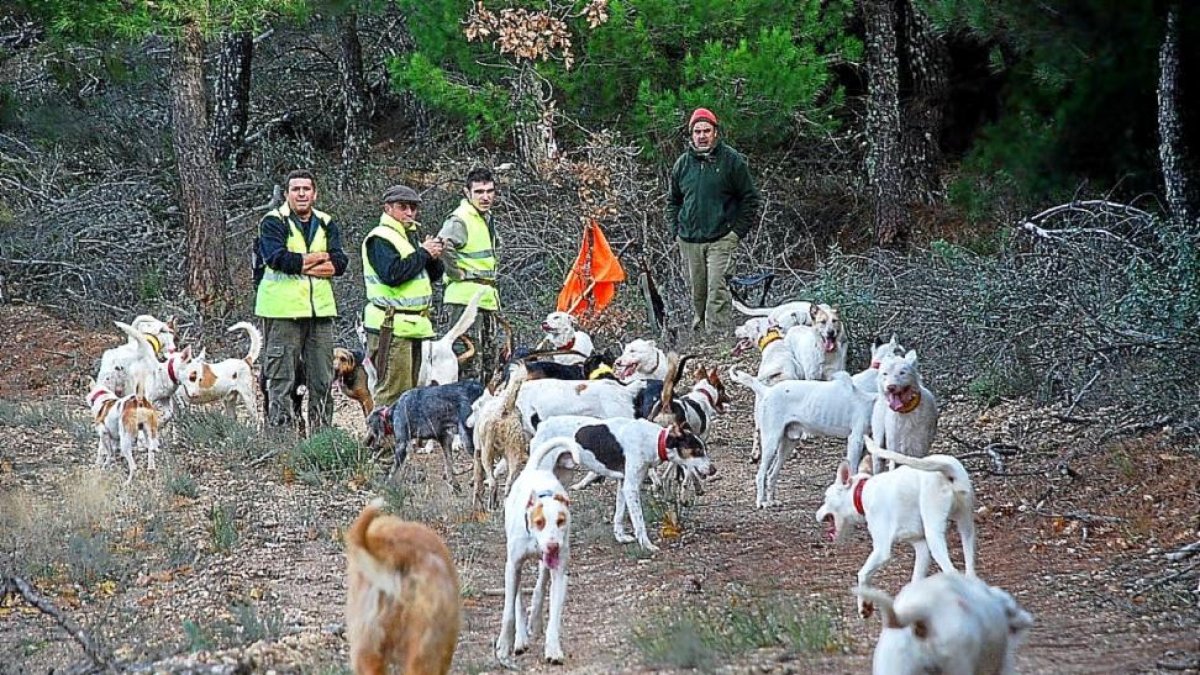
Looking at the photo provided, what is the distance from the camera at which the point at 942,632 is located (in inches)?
198

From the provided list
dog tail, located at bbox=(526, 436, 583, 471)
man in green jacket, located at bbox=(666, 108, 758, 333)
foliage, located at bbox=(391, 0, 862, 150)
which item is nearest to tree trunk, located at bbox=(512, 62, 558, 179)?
foliage, located at bbox=(391, 0, 862, 150)

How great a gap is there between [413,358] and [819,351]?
10.1 ft

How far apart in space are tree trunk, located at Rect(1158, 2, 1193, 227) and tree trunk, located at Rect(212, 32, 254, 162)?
16643 mm

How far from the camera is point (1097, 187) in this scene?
10.7 metres

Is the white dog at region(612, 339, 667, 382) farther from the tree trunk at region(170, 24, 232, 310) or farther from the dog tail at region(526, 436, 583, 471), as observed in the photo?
the tree trunk at region(170, 24, 232, 310)

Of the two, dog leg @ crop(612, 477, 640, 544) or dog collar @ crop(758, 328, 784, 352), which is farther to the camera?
dog collar @ crop(758, 328, 784, 352)

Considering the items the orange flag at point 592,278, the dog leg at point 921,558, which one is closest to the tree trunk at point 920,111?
the orange flag at point 592,278

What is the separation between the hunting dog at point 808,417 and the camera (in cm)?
1034

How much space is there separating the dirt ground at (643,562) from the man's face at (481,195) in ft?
6.30

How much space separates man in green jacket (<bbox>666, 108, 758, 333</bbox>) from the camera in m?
15.4

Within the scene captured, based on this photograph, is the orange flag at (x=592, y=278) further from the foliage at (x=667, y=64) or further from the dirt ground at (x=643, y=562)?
the dirt ground at (x=643, y=562)

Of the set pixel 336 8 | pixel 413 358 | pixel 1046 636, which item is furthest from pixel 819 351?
pixel 336 8

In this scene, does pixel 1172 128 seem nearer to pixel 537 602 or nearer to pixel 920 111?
pixel 537 602

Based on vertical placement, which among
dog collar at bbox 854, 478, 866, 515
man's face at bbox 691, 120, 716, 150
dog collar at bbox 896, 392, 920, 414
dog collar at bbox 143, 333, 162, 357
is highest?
man's face at bbox 691, 120, 716, 150
